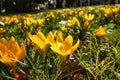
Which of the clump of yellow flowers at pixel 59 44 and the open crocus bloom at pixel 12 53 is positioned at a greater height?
the clump of yellow flowers at pixel 59 44

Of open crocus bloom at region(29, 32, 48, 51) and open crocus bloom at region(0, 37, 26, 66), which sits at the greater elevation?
open crocus bloom at region(29, 32, 48, 51)

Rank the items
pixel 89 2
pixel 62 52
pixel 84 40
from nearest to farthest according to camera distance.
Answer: pixel 62 52 < pixel 84 40 < pixel 89 2

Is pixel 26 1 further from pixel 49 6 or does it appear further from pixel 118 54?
pixel 118 54

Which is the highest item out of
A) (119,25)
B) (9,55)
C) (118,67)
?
(9,55)

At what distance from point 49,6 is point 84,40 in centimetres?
4249

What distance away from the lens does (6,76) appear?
152 cm

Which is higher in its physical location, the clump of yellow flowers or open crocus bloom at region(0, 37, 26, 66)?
the clump of yellow flowers

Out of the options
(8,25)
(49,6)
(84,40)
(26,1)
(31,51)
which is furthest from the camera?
(49,6)

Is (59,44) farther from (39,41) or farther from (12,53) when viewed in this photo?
(12,53)

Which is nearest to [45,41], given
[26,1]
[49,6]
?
[26,1]

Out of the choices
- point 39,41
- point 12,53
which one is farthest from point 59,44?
point 12,53

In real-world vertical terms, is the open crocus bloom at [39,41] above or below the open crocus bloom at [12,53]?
above

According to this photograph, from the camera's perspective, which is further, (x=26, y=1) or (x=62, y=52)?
(x=26, y=1)

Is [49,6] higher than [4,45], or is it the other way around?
[4,45]
